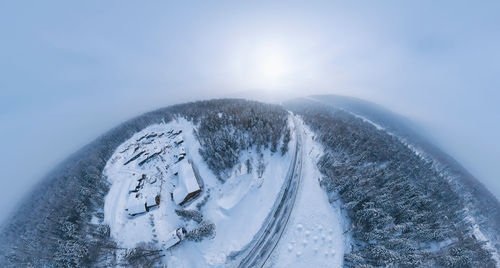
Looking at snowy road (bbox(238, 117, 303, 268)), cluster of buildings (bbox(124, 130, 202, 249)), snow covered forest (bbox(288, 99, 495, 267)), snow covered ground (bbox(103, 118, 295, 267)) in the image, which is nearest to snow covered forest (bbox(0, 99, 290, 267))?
snow covered ground (bbox(103, 118, 295, 267))

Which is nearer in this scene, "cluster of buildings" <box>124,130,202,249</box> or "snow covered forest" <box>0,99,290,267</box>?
"snow covered forest" <box>0,99,290,267</box>

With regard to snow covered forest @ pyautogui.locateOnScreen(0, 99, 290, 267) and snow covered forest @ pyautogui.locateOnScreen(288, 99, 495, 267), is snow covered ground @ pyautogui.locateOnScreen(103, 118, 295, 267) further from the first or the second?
snow covered forest @ pyautogui.locateOnScreen(288, 99, 495, 267)

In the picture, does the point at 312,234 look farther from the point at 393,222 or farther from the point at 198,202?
the point at 198,202

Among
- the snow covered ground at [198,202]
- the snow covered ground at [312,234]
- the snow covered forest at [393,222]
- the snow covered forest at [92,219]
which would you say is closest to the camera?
the snow covered ground at [312,234]

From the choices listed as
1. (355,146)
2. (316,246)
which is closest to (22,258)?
(316,246)

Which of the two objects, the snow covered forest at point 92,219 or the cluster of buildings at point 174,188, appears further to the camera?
the cluster of buildings at point 174,188

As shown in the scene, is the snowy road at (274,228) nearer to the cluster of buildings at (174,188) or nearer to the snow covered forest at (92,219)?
the snow covered forest at (92,219)

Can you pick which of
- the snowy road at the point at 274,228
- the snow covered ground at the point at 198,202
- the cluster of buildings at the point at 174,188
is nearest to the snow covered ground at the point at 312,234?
the snowy road at the point at 274,228
